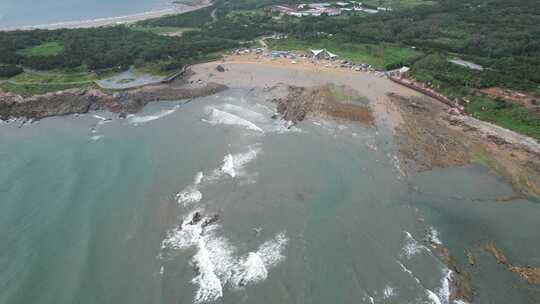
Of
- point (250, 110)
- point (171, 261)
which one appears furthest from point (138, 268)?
point (250, 110)

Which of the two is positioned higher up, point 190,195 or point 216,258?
point 190,195

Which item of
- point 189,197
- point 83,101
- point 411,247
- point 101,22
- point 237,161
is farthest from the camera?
point 101,22

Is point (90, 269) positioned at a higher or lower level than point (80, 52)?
lower

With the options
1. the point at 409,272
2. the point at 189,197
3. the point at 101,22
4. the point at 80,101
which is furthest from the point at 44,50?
the point at 409,272

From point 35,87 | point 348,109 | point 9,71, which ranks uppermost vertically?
point 9,71

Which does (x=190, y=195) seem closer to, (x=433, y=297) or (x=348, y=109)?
(x=433, y=297)

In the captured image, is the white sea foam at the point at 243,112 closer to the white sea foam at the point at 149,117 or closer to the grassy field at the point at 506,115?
the white sea foam at the point at 149,117

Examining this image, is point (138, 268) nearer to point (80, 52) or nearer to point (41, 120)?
point (41, 120)
